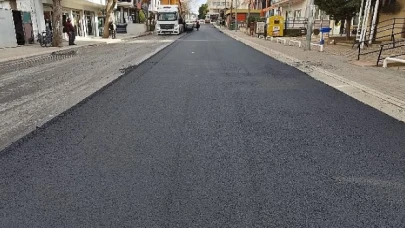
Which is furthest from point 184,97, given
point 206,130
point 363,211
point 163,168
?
point 363,211

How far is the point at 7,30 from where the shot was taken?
21.8 m

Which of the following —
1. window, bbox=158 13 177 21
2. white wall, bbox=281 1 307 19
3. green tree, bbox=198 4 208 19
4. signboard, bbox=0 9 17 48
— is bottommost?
signboard, bbox=0 9 17 48

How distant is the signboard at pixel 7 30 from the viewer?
2138 centimetres

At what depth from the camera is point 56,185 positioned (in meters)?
3.47

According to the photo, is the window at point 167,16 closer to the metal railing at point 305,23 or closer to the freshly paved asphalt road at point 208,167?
the metal railing at point 305,23

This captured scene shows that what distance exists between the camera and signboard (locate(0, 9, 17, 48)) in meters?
21.4

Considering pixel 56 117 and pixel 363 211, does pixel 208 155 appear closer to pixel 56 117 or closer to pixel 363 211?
pixel 363 211

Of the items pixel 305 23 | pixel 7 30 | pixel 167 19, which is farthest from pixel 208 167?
pixel 167 19

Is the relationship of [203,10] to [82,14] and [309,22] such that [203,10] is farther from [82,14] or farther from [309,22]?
[309,22]

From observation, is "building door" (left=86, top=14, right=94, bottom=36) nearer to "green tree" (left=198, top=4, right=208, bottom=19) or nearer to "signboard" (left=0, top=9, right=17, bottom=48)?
"signboard" (left=0, top=9, right=17, bottom=48)

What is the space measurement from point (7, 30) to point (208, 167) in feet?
75.2

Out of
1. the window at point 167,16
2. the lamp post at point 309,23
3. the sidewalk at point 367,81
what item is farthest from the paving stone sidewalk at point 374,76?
the window at point 167,16

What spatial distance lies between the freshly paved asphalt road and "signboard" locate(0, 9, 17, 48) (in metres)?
18.5

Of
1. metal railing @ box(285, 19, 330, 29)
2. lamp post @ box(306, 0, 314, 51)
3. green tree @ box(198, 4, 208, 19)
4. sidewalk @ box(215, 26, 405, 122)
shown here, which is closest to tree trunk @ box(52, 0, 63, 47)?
lamp post @ box(306, 0, 314, 51)
